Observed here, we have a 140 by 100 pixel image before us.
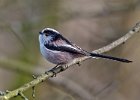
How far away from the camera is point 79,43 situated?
26.0 ft

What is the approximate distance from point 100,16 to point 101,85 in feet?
3.81

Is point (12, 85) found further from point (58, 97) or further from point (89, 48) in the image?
point (89, 48)

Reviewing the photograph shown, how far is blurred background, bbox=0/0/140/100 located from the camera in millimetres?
6469

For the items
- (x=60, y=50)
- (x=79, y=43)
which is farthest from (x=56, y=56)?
(x=79, y=43)

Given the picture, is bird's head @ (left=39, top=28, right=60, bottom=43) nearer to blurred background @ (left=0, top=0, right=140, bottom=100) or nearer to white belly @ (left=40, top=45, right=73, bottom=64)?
white belly @ (left=40, top=45, right=73, bottom=64)

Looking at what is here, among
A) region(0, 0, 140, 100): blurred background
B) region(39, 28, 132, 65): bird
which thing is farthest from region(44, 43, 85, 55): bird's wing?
region(0, 0, 140, 100): blurred background

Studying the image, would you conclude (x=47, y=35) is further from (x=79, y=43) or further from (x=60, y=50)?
(x=79, y=43)

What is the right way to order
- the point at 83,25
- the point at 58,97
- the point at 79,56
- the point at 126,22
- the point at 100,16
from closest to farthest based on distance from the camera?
the point at 79,56 → the point at 58,97 → the point at 100,16 → the point at 126,22 → the point at 83,25

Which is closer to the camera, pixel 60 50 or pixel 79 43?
pixel 60 50

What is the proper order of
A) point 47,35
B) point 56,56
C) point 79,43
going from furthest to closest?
1. point 79,43
2. point 47,35
3. point 56,56

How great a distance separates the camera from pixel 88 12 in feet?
23.5

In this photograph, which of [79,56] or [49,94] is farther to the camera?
[49,94]

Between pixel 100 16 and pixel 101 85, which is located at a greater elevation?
pixel 100 16

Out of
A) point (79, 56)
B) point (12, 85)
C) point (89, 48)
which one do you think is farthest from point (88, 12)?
point (79, 56)
